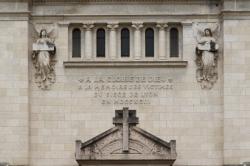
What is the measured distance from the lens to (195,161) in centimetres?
4297

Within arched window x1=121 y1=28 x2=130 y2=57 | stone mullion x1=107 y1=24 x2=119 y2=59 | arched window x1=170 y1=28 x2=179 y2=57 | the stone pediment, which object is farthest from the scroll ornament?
the stone pediment

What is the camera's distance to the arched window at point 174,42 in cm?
4381

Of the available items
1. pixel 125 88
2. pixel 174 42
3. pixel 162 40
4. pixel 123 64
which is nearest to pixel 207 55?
pixel 174 42

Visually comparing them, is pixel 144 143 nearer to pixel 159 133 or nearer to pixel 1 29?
pixel 159 133

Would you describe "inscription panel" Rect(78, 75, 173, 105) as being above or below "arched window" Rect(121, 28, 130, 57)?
below

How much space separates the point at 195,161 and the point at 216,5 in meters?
5.51

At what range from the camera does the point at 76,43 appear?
43938mm

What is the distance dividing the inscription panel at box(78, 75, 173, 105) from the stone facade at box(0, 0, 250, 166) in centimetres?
3

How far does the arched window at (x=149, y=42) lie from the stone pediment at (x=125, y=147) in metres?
2.83

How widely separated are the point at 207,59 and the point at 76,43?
15.3 feet

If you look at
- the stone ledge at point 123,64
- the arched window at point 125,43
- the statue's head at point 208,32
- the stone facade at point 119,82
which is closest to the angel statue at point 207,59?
the statue's head at point 208,32

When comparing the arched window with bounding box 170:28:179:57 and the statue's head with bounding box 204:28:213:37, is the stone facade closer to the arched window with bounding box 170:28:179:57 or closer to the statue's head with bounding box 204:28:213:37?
the arched window with bounding box 170:28:179:57

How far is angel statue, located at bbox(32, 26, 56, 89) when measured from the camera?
142 ft

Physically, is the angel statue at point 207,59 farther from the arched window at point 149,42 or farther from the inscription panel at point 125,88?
the arched window at point 149,42
